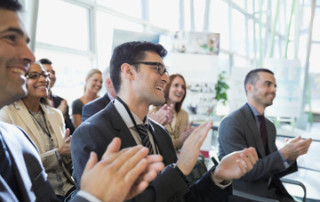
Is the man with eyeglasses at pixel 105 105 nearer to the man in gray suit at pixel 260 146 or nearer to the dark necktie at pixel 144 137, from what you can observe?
the dark necktie at pixel 144 137

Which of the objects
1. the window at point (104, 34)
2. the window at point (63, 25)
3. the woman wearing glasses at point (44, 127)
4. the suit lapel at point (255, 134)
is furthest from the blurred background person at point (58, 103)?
the suit lapel at point (255, 134)

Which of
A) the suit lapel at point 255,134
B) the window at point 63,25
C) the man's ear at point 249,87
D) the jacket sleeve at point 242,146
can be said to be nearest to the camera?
the jacket sleeve at point 242,146

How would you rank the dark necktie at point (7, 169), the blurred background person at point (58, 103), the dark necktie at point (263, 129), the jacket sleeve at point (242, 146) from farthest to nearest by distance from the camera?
the blurred background person at point (58, 103) < the dark necktie at point (263, 129) < the jacket sleeve at point (242, 146) < the dark necktie at point (7, 169)

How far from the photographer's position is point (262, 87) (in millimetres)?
3000

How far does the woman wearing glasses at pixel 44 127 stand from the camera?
2143mm

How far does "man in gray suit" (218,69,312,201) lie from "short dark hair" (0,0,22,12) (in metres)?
1.98

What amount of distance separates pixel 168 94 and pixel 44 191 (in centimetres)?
274

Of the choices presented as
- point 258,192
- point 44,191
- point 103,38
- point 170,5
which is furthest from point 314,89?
point 44,191

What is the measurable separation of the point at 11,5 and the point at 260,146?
87.7 inches

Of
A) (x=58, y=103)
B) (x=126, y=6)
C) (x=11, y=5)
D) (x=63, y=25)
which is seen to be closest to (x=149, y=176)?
(x=11, y=5)

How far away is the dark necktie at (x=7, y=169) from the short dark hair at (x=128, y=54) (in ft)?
2.85

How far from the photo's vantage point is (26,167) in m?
1.09

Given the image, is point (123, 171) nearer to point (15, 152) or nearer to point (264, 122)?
point (15, 152)

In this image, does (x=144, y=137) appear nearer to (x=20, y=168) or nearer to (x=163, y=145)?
(x=163, y=145)
